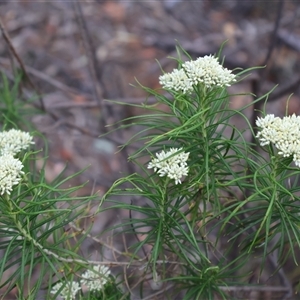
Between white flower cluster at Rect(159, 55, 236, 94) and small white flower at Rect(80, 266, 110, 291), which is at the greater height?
white flower cluster at Rect(159, 55, 236, 94)

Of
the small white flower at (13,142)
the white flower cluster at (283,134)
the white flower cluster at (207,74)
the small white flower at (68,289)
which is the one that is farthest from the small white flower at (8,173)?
the white flower cluster at (283,134)

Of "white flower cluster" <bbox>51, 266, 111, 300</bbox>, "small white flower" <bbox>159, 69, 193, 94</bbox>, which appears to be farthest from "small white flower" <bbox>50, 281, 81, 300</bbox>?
"small white flower" <bbox>159, 69, 193, 94</bbox>

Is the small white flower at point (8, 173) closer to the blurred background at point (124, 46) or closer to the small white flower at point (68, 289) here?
the small white flower at point (68, 289)

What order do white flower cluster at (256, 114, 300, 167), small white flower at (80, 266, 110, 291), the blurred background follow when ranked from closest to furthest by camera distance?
white flower cluster at (256, 114, 300, 167) → small white flower at (80, 266, 110, 291) → the blurred background

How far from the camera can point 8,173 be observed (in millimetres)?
1062

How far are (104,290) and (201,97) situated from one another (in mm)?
517

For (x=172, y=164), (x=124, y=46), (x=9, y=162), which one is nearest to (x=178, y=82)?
(x=172, y=164)

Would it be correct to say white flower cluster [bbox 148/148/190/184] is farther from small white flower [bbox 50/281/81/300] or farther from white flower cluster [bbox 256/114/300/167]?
small white flower [bbox 50/281/81/300]

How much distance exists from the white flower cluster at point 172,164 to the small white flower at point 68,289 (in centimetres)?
34

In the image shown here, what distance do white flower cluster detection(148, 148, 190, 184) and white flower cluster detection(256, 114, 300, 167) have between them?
162mm

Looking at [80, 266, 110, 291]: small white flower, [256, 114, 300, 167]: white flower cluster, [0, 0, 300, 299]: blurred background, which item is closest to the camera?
[256, 114, 300, 167]: white flower cluster

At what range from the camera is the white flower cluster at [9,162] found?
105 centimetres

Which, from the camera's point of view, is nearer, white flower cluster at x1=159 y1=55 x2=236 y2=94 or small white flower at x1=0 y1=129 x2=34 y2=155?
white flower cluster at x1=159 y1=55 x2=236 y2=94

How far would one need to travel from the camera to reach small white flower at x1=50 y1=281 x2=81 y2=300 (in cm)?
118
